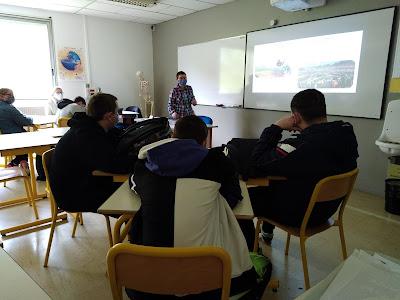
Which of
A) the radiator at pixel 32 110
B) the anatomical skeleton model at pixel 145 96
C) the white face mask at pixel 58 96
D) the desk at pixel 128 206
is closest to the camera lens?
the desk at pixel 128 206

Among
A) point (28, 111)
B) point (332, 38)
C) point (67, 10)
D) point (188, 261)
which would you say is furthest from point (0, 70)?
point (188, 261)

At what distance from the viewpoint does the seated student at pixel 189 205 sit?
3.32 ft

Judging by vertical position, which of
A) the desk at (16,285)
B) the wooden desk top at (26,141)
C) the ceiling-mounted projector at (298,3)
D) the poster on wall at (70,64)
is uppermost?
the ceiling-mounted projector at (298,3)

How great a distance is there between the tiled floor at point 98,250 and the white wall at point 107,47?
3605 millimetres

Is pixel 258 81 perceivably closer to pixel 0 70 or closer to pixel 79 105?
pixel 79 105

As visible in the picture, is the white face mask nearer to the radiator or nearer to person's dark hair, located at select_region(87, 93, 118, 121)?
the radiator

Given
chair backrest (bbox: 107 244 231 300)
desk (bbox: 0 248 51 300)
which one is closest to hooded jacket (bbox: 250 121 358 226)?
chair backrest (bbox: 107 244 231 300)

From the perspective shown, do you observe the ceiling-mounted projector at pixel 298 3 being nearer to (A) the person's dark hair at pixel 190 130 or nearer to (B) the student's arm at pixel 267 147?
(B) the student's arm at pixel 267 147

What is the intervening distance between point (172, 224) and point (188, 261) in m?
0.23

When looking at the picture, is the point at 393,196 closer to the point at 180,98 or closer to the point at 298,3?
the point at 298,3

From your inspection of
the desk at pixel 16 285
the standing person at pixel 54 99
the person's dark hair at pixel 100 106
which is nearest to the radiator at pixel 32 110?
the standing person at pixel 54 99

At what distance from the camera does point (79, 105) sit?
4141 millimetres

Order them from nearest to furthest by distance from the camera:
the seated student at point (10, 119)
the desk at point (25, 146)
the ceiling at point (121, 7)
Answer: the desk at point (25, 146) → the seated student at point (10, 119) → the ceiling at point (121, 7)

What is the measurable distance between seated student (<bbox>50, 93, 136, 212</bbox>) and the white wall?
4169 millimetres
